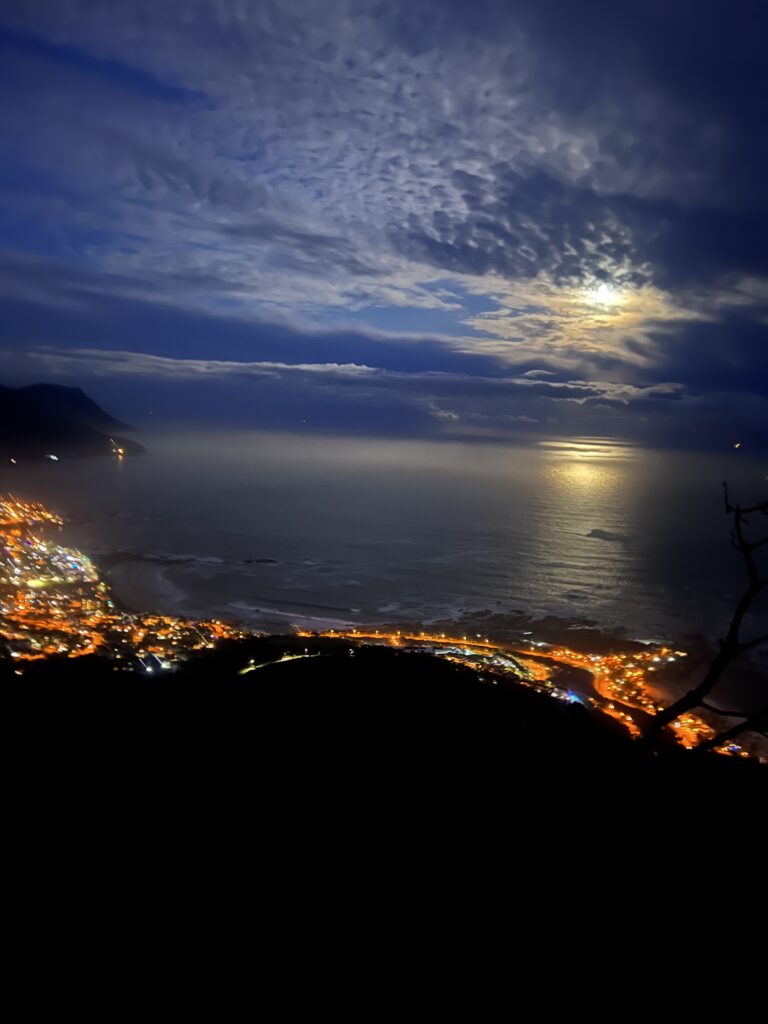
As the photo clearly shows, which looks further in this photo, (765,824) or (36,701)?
(36,701)

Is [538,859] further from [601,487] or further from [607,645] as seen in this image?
[601,487]

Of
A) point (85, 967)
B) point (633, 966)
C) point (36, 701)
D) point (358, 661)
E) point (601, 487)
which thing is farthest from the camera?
point (601, 487)

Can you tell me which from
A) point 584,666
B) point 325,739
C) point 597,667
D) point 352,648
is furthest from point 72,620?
point 597,667

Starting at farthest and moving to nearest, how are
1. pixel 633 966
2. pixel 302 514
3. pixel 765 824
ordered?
pixel 302 514 → pixel 765 824 → pixel 633 966

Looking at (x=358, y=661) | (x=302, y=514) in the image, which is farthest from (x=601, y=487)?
(x=358, y=661)

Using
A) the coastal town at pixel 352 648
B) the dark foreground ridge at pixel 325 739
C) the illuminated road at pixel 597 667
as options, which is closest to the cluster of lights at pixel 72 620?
the coastal town at pixel 352 648

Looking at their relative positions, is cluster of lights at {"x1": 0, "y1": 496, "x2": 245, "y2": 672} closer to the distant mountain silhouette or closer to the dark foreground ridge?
the dark foreground ridge

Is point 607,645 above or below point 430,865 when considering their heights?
below

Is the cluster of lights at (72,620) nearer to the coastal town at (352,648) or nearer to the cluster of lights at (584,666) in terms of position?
the coastal town at (352,648)
